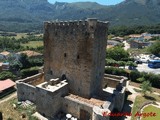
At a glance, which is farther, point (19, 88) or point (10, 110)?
point (19, 88)

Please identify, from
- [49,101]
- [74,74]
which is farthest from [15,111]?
[74,74]

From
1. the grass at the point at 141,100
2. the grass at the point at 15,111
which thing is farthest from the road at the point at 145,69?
the grass at the point at 15,111

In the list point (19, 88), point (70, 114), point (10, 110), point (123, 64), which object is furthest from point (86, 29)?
point (123, 64)

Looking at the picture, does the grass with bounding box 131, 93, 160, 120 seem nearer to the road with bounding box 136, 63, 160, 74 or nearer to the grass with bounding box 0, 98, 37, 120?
the grass with bounding box 0, 98, 37, 120

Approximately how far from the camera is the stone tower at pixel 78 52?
2848 cm

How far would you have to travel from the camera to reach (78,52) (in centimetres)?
2961

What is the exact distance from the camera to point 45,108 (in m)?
28.6

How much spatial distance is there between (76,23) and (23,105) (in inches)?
664

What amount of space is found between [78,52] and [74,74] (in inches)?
147

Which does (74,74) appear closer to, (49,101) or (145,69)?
(49,101)

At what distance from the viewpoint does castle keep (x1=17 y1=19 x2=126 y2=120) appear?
27750 mm

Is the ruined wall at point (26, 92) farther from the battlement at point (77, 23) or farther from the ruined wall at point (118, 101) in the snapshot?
the ruined wall at point (118, 101)

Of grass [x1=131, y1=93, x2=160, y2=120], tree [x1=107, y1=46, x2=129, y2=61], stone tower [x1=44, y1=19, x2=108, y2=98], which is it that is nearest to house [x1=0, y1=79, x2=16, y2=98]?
stone tower [x1=44, y1=19, x2=108, y2=98]

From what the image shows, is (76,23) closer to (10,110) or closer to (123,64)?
(10,110)
